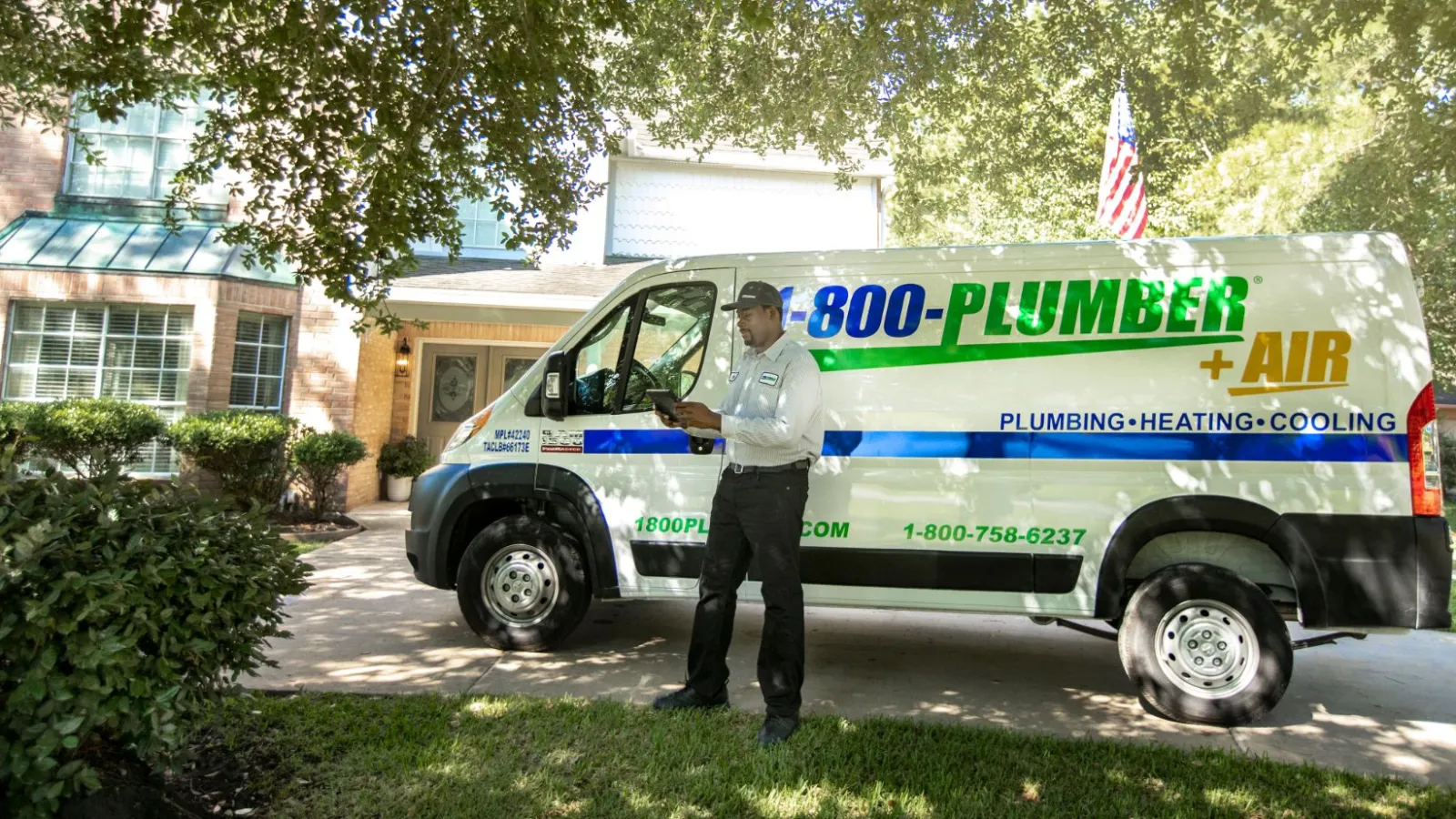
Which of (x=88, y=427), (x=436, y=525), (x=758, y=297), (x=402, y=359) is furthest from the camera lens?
(x=402, y=359)

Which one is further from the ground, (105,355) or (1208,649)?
(105,355)

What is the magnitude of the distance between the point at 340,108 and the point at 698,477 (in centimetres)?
354

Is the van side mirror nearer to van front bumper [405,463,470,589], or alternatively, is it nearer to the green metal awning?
van front bumper [405,463,470,589]

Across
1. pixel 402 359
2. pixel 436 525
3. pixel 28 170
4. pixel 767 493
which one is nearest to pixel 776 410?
pixel 767 493

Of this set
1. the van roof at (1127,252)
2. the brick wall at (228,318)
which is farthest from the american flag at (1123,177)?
the brick wall at (228,318)

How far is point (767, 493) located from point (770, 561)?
313 mm

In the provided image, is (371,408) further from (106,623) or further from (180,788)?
(106,623)

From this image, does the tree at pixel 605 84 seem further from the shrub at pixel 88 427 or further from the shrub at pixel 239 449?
the shrub at pixel 88 427

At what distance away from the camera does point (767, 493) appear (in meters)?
3.99

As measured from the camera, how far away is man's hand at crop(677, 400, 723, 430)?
3.83 metres

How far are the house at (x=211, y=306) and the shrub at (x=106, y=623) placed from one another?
694 cm

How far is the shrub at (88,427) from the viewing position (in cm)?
920

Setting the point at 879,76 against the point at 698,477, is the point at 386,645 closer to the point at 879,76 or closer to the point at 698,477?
the point at 698,477

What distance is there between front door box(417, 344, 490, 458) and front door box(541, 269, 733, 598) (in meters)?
9.31
